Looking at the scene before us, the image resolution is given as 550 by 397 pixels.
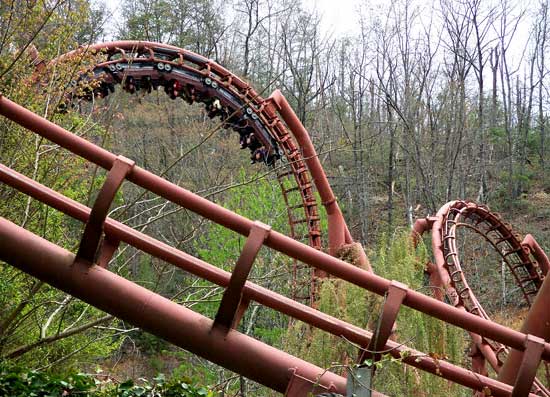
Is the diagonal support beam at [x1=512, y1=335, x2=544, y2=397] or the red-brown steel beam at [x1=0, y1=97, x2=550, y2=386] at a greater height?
the red-brown steel beam at [x1=0, y1=97, x2=550, y2=386]

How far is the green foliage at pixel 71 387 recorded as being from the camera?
2.05 metres

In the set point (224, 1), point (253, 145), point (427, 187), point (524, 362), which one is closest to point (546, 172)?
point (427, 187)

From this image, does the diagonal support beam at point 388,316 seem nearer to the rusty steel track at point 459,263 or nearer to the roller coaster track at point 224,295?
the roller coaster track at point 224,295

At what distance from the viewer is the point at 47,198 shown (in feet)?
4.89

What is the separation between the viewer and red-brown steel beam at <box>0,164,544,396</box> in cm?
142

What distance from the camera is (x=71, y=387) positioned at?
214 centimetres

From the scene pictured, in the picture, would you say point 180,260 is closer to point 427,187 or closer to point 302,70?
point 427,187

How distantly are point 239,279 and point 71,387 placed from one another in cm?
110

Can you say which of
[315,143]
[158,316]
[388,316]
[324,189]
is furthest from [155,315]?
[315,143]

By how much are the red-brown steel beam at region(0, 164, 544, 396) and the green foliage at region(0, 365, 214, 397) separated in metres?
0.85

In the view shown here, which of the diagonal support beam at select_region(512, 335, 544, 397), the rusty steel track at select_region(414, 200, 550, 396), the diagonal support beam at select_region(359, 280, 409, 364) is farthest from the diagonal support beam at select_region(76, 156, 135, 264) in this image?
the rusty steel track at select_region(414, 200, 550, 396)

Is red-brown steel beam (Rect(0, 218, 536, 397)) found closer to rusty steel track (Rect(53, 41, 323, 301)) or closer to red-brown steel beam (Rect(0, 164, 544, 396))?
red-brown steel beam (Rect(0, 164, 544, 396))

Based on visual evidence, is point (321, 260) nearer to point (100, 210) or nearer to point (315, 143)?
point (100, 210)

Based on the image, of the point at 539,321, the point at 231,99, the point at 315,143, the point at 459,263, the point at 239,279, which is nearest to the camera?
the point at 239,279
